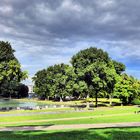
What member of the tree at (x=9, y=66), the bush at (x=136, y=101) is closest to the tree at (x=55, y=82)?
the bush at (x=136, y=101)

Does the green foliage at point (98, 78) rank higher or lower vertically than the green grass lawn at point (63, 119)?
higher

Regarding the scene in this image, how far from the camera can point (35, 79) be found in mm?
166625

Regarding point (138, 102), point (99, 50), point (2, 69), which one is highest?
point (99, 50)

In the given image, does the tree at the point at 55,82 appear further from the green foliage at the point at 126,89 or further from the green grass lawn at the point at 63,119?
the green grass lawn at the point at 63,119

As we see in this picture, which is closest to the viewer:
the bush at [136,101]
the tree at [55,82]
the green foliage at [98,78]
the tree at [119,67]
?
the green foliage at [98,78]

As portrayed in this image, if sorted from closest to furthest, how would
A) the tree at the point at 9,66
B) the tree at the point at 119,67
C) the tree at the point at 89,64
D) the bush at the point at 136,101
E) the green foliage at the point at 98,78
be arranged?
the tree at the point at 9,66
the tree at the point at 89,64
the green foliage at the point at 98,78
the bush at the point at 136,101
the tree at the point at 119,67

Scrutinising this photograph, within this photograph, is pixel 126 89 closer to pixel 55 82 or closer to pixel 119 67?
pixel 119 67

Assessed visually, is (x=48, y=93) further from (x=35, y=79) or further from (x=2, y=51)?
(x=2, y=51)

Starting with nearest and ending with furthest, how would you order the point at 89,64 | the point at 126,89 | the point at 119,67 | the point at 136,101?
the point at 89,64
the point at 126,89
the point at 136,101
the point at 119,67

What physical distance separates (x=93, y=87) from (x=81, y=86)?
486 cm

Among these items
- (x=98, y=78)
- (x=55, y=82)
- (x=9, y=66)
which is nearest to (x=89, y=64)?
(x=98, y=78)

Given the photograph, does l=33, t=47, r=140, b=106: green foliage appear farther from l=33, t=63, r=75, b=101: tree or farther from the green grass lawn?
the green grass lawn

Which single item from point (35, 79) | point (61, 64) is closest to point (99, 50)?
point (61, 64)

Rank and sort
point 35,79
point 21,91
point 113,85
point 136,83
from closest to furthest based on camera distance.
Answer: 1. point 113,85
2. point 136,83
3. point 35,79
4. point 21,91
